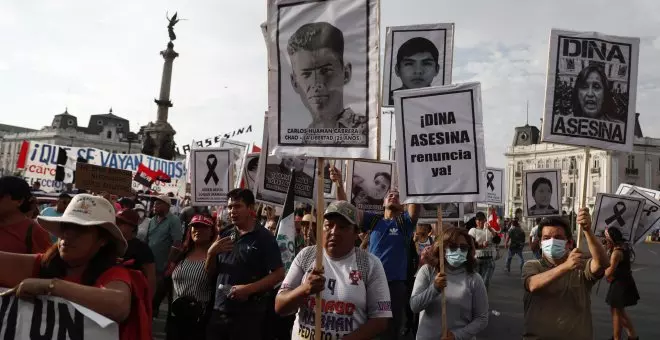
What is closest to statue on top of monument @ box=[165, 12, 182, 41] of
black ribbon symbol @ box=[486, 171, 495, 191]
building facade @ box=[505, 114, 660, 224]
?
black ribbon symbol @ box=[486, 171, 495, 191]

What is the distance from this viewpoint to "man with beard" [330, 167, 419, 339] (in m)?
6.05

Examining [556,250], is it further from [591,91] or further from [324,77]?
[324,77]

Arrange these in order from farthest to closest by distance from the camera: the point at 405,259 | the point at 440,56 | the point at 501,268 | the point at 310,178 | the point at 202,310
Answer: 1. the point at 501,268
2. the point at 440,56
3. the point at 310,178
4. the point at 405,259
5. the point at 202,310

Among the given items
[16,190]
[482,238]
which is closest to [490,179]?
[482,238]

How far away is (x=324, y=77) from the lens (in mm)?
3873

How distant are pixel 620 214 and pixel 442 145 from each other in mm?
5114

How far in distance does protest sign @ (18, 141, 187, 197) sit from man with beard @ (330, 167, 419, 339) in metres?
16.8

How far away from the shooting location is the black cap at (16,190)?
3.94 m

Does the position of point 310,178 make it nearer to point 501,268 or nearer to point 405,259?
point 405,259

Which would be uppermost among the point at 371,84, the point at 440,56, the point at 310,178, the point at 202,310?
the point at 440,56

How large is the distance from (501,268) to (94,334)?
62.8ft

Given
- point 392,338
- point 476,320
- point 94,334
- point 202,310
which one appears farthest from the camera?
point 392,338

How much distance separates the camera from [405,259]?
616 cm

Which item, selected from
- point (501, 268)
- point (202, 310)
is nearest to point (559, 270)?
point (202, 310)
